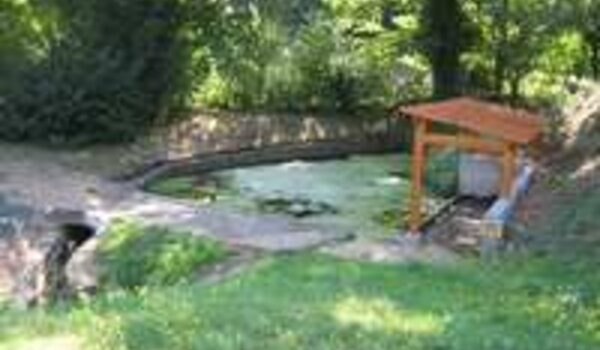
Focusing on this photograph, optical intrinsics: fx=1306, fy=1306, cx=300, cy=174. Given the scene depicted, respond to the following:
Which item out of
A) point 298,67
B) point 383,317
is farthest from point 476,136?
point 298,67

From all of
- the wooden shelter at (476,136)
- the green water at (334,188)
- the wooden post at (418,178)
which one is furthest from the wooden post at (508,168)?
the green water at (334,188)

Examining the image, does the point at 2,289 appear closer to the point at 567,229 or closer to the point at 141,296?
the point at 141,296

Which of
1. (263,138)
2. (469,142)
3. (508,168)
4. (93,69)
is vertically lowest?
(263,138)

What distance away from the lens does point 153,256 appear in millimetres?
15094

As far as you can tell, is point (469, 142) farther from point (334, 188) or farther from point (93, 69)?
point (93, 69)

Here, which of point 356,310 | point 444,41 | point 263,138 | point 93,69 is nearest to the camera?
point 356,310

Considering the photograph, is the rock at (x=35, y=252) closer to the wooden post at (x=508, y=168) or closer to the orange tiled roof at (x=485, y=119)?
the orange tiled roof at (x=485, y=119)

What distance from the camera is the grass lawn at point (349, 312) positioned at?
892 cm

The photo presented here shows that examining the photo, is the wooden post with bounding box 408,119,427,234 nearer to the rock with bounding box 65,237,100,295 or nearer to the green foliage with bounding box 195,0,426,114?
the rock with bounding box 65,237,100,295

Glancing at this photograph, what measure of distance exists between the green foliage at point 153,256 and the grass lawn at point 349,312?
121 centimetres

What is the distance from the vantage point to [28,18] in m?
24.3

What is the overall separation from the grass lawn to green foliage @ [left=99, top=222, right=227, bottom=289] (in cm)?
121

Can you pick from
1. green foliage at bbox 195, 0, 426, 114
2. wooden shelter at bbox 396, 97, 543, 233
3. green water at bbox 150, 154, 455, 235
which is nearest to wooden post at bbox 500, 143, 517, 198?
wooden shelter at bbox 396, 97, 543, 233

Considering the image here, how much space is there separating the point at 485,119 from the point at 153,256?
478 centimetres
